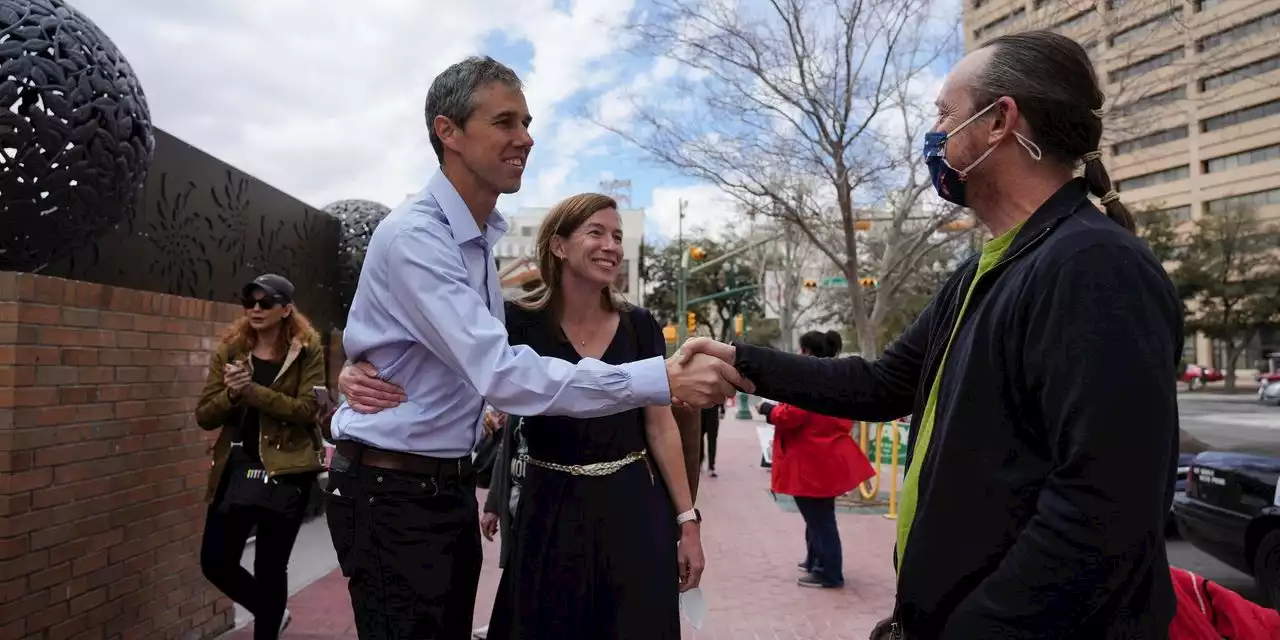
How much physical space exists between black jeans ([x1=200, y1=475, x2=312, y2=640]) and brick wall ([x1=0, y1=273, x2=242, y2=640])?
→ 1.35 feet

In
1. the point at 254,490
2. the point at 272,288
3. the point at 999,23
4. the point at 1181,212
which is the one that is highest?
the point at 1181,212

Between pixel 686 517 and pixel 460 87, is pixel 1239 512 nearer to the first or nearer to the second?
pixel 686 517

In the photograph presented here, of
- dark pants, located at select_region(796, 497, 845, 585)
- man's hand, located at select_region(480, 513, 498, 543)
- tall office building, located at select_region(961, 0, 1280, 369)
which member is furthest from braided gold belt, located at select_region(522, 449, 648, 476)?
tall office building, located at select_region(961, 0, 1280, 369)

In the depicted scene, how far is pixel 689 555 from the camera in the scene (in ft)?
10.0

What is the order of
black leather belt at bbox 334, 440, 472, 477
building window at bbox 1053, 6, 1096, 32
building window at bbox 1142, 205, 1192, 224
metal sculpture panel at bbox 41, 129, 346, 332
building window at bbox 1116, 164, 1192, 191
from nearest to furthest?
black leather belt at bbox 334, 440, 472, 477 < metal sculpture panel at bbox 41, 129, 346, 332 < building window at bbox 1053, 6, 1096, 32 < building window at bbox 1142, 205, 1192, 224 < building window at bbox 1116, 164, 1192, 191

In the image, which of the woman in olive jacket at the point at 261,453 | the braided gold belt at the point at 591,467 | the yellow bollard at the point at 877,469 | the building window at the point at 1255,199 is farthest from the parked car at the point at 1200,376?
the braided gold belt at the point at 591,467

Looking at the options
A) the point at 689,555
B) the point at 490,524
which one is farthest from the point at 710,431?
the point at 689,555

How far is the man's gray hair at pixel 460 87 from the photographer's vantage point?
100 inches

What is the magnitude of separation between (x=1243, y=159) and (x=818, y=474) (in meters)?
52.0

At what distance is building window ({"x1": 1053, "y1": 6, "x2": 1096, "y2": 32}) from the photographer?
8573mm

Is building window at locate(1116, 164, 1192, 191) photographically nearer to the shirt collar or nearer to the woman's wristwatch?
the woman's wristwatch

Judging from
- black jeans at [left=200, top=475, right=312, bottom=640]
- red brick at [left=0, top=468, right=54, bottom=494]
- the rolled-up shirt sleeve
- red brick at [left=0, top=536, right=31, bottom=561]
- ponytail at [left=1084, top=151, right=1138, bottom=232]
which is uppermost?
ponytail at [left=1084, top=151, right=1138, bottom=232]

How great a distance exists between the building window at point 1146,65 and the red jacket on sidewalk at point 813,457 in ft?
20.2

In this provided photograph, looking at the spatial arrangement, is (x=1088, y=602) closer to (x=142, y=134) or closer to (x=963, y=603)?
(x=963, y=603)
